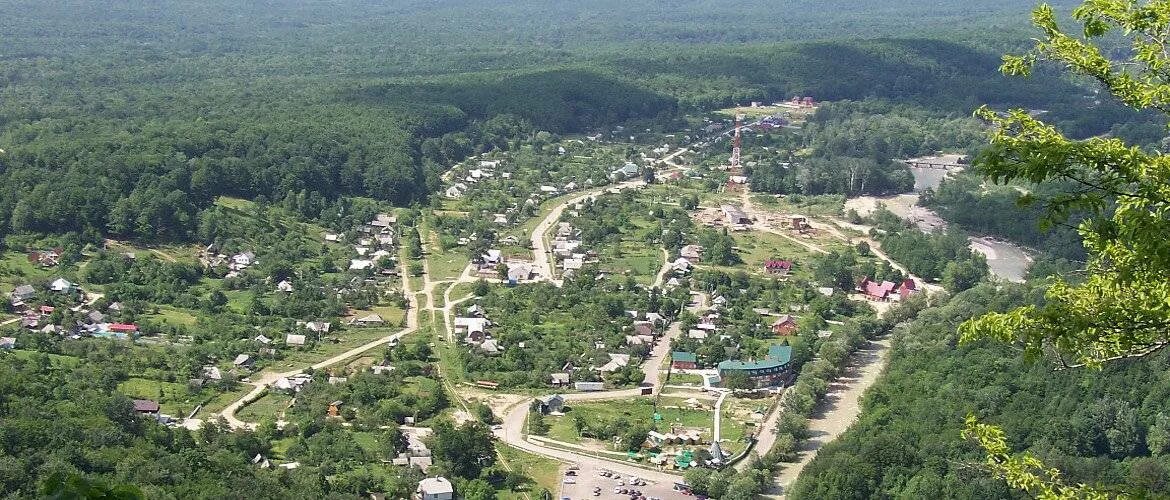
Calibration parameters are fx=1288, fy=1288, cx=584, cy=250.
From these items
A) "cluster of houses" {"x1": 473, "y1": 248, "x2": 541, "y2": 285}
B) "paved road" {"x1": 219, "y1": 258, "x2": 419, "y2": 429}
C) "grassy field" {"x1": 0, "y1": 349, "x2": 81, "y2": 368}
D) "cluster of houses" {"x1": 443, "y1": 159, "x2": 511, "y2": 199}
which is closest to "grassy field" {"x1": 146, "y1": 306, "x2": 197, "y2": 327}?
"grassy field" {"x1": 0, "y1": 349, "x2": 81, "y2": 368}

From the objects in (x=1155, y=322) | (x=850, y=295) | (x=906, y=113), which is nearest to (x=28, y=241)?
(x=850, y=295)

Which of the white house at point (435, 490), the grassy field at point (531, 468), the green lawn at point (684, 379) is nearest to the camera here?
the white house at point (435, 490)

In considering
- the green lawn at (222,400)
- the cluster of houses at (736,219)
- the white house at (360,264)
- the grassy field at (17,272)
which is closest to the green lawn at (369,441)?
the green lawn at (222,400)

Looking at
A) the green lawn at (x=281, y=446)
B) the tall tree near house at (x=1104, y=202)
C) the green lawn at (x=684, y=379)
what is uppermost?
the tall tree near house at (x=1104, y=202)

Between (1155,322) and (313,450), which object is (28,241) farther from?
(1155,322)

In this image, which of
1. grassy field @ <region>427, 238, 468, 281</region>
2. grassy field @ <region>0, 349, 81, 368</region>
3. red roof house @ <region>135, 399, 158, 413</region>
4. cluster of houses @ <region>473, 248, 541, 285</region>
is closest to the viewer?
red roof house @ <region>135, 399, 158, 413</region>

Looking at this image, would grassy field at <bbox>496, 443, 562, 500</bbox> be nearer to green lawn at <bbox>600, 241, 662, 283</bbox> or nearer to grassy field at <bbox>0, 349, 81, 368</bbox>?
grassy field at <bbox>0, 349, 81, 368</bbox>

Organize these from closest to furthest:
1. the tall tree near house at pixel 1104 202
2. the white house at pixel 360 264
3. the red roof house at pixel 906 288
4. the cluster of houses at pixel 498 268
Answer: the tall tree near house at pixel 1104 202 < the red roof house at pixel 906 288 < the cluster of houses at pixel 498 268 < the white house at pixel 360 264

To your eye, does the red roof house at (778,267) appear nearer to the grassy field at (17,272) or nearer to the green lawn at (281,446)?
the green lawn at (281,446)
